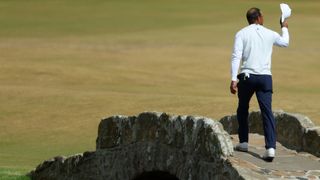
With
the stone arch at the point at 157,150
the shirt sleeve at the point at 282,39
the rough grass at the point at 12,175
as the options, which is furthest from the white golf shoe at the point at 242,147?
the rough grass at the point at 12,175

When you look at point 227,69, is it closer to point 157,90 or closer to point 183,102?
point 157,90

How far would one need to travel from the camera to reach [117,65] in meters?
39.4

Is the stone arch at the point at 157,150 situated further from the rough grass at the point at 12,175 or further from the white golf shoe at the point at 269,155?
the rough grass at the point at 12,175

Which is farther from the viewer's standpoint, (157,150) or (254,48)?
(157,150)

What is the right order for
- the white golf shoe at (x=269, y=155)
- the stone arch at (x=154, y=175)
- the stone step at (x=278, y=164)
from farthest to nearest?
the stone arch at (x=154, y=175)
the white golf shoe at (x=269, y=155)
the stone step at (x=278, y=164)

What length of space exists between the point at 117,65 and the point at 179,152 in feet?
91.3

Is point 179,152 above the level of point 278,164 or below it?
above

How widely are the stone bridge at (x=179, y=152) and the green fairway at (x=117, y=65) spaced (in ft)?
7.96

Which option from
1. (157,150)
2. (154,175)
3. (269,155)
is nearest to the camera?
(269,155)

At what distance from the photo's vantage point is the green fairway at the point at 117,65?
25922 millimetres

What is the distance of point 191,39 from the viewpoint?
48.2 meters

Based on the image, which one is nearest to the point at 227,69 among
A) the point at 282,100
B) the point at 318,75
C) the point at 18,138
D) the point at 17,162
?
the point at 318,75

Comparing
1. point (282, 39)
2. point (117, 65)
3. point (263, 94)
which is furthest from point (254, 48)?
point (117, 65)

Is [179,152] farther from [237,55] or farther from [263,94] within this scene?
[237,55]
